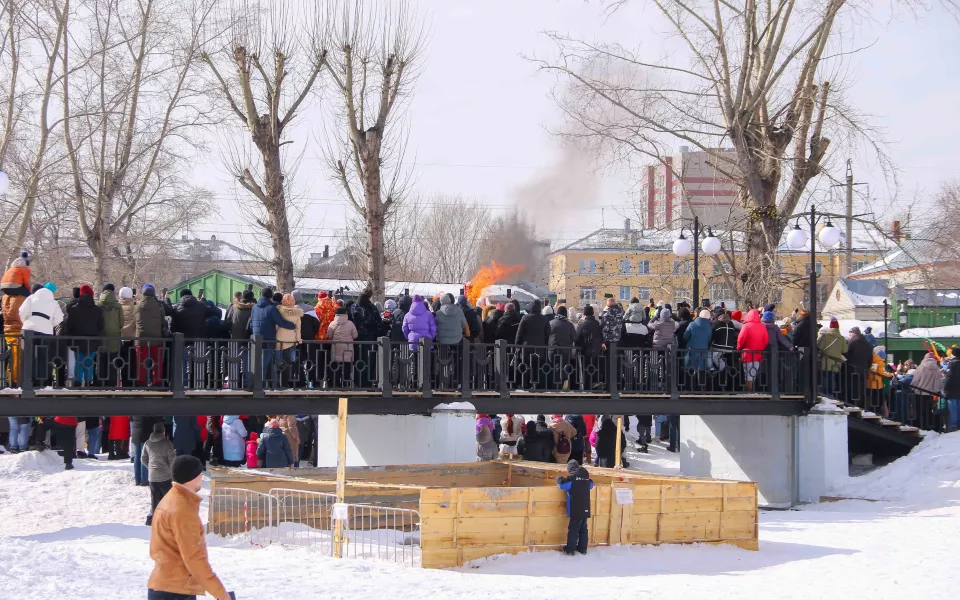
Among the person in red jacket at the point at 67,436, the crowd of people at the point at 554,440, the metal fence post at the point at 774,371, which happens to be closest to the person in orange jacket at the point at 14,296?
the person in red jacket at the point at 67,436

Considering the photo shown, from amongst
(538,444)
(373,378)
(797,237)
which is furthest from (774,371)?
(373,378)

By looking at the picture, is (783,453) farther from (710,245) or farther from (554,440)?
(710,245)

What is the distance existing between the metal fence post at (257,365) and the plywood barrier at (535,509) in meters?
1.50

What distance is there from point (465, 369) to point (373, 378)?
4.96 feet

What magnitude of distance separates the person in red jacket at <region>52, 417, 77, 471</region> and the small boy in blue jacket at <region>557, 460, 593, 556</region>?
1126cm

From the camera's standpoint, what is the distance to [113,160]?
35.1m

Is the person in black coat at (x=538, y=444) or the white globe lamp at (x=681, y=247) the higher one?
the white globe lamp at (x=681, y=247)

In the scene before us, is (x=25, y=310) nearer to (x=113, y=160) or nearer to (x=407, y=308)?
(x=407, y=308)

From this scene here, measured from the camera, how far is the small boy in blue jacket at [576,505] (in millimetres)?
14359

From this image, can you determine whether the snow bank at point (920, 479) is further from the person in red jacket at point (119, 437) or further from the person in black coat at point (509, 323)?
the person in red jacket at point (119, 437)

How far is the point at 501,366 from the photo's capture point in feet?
62.6

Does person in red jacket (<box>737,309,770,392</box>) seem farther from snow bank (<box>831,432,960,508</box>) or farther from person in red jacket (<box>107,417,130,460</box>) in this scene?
person in red jacket (<box>107,417,130,460</box>)

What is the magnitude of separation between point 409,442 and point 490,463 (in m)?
1.57

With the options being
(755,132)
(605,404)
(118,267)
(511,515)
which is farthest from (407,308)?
(118,267)
